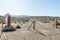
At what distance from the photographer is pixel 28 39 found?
12.9 metres

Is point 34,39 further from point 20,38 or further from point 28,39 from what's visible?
point 20,38

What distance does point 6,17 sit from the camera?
1856 centimetres

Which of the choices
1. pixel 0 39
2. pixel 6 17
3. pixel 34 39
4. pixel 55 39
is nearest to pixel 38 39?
pixel 34 39

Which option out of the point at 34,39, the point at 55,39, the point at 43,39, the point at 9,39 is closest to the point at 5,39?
the point at 9,39

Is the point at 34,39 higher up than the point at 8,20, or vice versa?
the point at 8,20

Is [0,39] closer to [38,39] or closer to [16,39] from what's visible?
[16,39]

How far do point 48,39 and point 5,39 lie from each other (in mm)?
4217

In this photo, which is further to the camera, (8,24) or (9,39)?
(8,24)

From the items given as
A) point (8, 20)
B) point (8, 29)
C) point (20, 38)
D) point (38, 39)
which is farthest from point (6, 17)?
point (38, 39)

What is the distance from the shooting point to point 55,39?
43.0ft

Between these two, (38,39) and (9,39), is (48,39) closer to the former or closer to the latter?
(38,39)

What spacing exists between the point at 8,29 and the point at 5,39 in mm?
5118

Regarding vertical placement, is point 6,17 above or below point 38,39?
above

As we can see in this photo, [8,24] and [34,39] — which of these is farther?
[8,24]
